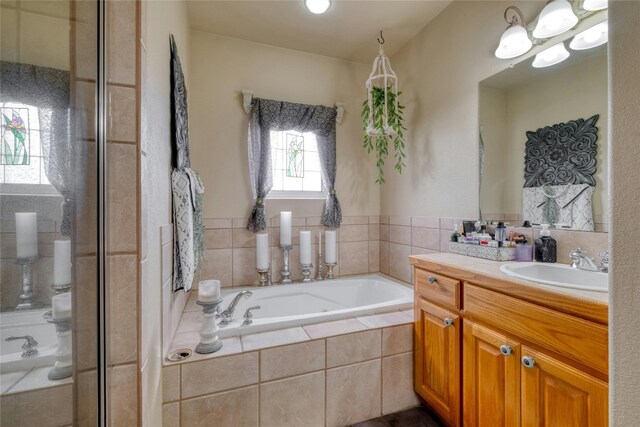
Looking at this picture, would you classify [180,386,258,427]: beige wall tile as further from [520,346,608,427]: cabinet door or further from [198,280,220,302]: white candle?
[520,346,608,427]: cabinet door

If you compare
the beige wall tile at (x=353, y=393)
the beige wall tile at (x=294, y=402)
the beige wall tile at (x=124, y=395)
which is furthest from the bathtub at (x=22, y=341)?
the beige wall tile at (x=353, y=393)

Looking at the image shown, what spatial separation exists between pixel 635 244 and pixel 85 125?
118 cm

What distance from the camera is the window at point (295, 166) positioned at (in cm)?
247

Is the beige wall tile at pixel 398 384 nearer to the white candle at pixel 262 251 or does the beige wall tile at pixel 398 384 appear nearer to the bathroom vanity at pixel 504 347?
the bathroom vanity at pixel 504 347

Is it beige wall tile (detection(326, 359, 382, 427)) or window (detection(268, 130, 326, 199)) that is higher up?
window (detection(268, 130, 326, 199))

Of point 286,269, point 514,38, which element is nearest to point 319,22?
point 514,38

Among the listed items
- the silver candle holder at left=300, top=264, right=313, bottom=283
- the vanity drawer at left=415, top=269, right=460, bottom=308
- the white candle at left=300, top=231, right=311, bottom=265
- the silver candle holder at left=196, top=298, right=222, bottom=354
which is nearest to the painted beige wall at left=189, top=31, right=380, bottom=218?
the white candle at left=300, top=231, right=311, bottom=265

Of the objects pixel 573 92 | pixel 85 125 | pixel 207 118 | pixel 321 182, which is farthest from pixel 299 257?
pixel 573 92

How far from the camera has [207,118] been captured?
2.22 m

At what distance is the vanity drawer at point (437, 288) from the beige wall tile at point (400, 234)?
791 mm

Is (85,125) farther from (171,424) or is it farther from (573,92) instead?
(573,92)

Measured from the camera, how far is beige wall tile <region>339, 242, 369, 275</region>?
2.61 meters

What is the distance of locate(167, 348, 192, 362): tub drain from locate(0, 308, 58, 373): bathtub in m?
0.74

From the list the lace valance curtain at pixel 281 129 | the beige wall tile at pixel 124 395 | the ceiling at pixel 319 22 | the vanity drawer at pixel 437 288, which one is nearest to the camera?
the beige wall tile at pixel 124 395
